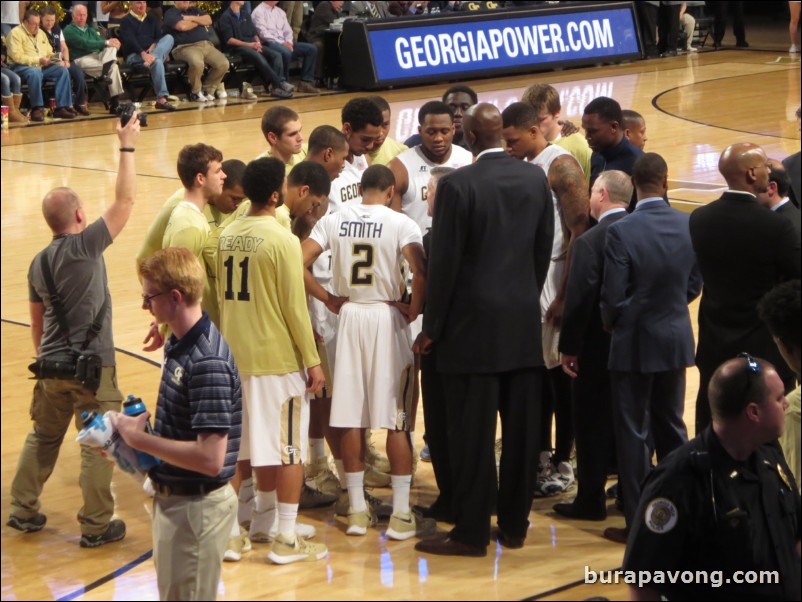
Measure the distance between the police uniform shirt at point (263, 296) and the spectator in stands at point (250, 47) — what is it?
1443 centimetres

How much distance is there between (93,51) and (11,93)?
1550 millimetres

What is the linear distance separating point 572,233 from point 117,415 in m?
2.93

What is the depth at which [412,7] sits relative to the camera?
70.4 feet

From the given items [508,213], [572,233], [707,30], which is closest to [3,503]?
[508,213]

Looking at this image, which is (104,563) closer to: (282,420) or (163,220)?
(282,420)

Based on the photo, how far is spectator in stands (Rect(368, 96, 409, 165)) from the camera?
267 inches

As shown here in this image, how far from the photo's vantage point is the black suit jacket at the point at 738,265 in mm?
5199

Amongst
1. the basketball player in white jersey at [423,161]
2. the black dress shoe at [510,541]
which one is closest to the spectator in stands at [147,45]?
the basketball player in white jersey at [423,161]

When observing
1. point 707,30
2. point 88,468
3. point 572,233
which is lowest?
point 88,468

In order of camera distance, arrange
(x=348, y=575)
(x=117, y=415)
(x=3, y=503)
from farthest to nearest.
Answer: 1. (x=348, y=575)
2. (x=117, y=415)
3. (x=3, y=503)

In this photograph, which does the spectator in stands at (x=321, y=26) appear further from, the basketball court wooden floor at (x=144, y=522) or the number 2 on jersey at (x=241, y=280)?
the number 2 on jersey at (x=241, y=280)

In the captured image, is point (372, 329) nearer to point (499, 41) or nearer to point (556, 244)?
point (556, 244)

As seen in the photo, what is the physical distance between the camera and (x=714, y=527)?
11.8 feet

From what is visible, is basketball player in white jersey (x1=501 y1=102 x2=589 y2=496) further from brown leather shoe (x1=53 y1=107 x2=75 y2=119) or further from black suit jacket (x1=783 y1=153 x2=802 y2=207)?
brown leather shoe (x1=53 y1=107 x2=75 y2=119)
